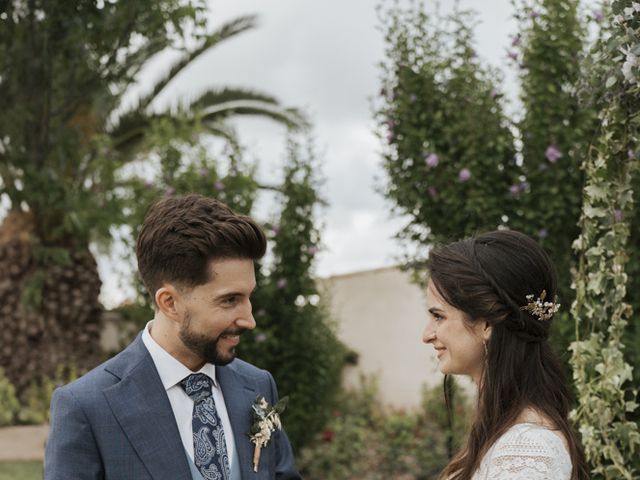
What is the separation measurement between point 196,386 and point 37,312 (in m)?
8.58

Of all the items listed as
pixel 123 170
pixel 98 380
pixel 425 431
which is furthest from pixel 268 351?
pixel 98 380

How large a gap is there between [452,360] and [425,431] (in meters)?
7.21

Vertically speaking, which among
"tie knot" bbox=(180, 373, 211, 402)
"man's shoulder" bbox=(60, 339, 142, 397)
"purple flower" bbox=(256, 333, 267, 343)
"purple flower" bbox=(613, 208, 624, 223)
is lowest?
"tie knot" bbox=(180, 373, 211, 402)

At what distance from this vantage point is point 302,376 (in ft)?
25.3

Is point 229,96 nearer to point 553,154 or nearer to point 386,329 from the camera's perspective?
point 386,329

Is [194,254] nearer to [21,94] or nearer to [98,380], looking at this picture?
[98,380]

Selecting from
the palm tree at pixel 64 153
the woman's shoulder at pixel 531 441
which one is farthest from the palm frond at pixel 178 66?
the woman's shoulder at pixel 531 441

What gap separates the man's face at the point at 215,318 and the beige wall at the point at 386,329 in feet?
28.3

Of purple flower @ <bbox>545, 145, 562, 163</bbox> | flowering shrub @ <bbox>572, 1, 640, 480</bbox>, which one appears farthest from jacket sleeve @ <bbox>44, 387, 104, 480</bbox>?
purple flower @ <bbox>545, 145, 562, 163</bbox>

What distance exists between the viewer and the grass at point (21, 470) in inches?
321

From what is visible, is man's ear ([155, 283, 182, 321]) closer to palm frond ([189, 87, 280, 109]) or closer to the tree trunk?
the tree trunk

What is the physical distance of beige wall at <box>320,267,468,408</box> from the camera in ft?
37.7

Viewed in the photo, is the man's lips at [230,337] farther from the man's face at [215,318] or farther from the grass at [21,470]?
the grass at [21,470]

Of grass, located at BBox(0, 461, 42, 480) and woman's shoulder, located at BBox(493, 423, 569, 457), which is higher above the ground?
woman's shoulder, located at BBox(493, 423, 569, 457)
